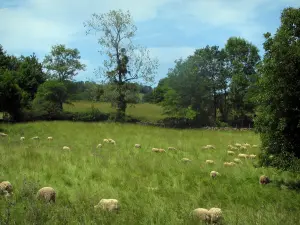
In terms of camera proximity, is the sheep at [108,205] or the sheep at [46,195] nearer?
the sheep at [108,205]

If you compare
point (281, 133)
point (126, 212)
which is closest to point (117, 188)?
point (126, 212)

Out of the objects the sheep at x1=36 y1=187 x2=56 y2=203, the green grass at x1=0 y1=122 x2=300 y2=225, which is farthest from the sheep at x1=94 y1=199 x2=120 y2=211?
the sheep at x1=36 y1=187 x2=56 y2=203

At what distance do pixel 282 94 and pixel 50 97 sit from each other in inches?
1699

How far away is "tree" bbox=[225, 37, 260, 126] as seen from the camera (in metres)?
57.1

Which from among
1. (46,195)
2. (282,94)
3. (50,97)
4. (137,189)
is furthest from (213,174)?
(50,97)

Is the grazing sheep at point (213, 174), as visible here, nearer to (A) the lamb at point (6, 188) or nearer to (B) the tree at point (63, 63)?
(A) the lamb at point (6, 188)

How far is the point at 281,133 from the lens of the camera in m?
10.4

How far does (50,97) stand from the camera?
160 feet

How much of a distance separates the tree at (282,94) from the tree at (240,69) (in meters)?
46.8

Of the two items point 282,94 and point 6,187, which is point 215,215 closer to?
point 282,94

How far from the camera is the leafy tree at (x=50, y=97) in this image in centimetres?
4559

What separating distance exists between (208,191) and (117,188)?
9.13 feet

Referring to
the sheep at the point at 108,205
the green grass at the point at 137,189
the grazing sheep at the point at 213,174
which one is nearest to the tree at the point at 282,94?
the green grass at the point at 137,189

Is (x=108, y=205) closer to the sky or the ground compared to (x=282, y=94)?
closer to the ground
